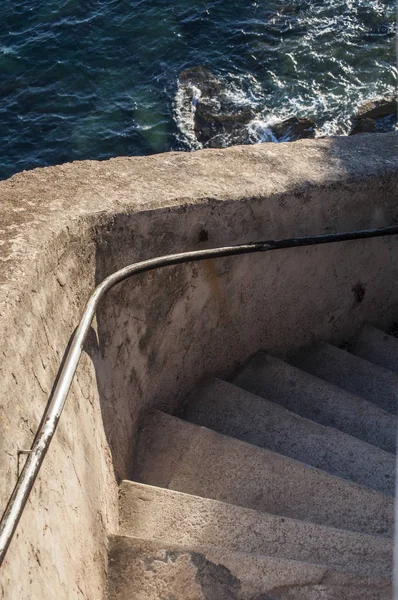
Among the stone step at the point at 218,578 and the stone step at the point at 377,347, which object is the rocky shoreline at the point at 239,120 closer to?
the stone step at the point at 377,347

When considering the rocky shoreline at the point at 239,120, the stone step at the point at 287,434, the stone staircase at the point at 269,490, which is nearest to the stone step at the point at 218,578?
the stone staircase at the point at 269,490

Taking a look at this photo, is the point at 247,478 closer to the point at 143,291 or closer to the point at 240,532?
the point at 240,532

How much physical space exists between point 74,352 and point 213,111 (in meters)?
11.2

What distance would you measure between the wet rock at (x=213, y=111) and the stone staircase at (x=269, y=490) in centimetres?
881

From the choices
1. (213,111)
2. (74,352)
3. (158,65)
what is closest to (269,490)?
(74,352)

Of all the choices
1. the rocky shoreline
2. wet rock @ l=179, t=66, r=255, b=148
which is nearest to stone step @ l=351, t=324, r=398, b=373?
the rocky shoreline

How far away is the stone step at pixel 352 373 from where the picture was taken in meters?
4.53

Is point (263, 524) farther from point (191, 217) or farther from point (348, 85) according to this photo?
point (348, 85)

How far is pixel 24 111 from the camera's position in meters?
14.2

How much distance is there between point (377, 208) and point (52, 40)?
12828mm

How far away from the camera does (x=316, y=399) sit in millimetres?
4312

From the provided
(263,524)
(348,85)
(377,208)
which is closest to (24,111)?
(348,85)

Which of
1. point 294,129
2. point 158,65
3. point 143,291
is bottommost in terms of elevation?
point 143,291

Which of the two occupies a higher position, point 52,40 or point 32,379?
point 52,40
